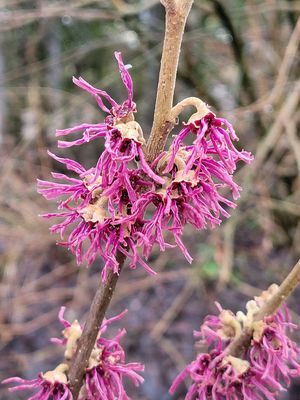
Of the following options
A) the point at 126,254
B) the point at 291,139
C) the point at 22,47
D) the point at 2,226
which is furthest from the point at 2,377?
the point at 22,47

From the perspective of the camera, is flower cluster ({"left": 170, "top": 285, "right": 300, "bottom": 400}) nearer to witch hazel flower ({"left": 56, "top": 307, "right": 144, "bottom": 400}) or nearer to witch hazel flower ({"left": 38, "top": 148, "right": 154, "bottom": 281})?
witch hazel flower ({"left": 56, "top": 307, "right": 144, "bottom": 400})

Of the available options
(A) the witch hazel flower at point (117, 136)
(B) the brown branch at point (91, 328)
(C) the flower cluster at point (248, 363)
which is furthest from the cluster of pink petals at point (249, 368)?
(A) the witch hazel flower at point (117, 136)

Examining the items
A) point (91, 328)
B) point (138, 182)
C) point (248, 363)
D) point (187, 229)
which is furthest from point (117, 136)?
point (187, 229)

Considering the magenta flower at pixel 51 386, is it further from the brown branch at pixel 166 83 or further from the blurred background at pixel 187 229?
the blurred background at pixel 187 229

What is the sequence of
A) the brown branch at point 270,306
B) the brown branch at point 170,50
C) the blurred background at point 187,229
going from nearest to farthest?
the brown branch at point 170,50 → the brown branch at point 270,306 → the blurred background at point 187,229

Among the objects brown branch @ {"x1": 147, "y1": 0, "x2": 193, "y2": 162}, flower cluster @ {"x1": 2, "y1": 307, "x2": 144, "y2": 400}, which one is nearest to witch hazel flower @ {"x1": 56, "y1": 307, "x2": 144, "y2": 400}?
flower cluster @ {"x1": 2, "y1": 307, "x2": 144, "y2": 400}

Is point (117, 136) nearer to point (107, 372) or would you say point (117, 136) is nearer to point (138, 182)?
point (138, 182)

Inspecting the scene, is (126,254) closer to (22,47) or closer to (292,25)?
(292,25)
